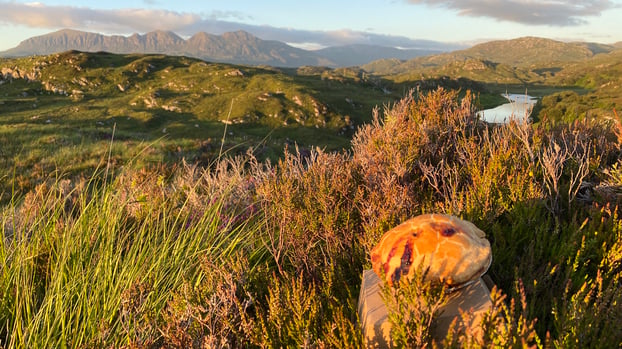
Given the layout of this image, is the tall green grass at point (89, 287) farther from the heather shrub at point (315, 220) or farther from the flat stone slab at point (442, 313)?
the flat stone slab at point (442, 313)

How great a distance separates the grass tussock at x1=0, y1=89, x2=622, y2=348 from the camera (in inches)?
99.3

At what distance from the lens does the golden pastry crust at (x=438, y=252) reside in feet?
7.63

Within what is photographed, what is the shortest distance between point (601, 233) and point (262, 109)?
4561 centimetres

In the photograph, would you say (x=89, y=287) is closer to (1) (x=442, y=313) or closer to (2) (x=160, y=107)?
(1) (x=442, y=313)

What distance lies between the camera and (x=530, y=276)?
3.02 meters

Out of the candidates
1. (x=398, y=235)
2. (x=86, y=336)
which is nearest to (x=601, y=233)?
(x=398, y=235)

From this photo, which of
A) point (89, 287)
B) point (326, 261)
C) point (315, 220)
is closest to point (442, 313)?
point (326, 261)

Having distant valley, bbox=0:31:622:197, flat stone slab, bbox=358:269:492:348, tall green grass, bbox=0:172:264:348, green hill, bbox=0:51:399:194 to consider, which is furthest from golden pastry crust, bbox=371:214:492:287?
green hill, bbox=0:51:399:194

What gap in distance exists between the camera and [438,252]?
2.37 metres

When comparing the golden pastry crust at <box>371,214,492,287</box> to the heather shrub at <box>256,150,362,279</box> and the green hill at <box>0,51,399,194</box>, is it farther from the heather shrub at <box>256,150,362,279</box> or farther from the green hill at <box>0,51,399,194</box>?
the green hill at <box>0,51,399,194</box>

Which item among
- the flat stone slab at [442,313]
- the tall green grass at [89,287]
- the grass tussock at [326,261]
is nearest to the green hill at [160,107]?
the tall green grass at [89,287]

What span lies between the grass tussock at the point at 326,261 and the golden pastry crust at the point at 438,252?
0.64ft

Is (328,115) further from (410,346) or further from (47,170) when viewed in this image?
(410,346)

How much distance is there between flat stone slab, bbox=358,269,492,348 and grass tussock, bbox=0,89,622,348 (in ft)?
0.34
